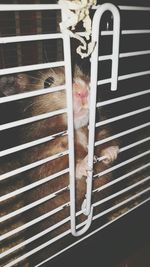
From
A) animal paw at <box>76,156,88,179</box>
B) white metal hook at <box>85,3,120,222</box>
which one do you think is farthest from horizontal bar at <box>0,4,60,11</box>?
animal paw at <box>76,156,88,179</box>

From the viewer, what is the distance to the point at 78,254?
63.6 inches

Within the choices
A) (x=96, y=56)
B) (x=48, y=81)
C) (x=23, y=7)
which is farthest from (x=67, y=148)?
(x=23, y=7)

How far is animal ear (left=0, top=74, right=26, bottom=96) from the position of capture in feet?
4.53

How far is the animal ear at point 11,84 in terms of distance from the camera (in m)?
1.38

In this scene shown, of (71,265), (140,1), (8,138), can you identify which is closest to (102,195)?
(71,265)

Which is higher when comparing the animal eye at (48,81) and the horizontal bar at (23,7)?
the horizontal bar at (23,7)

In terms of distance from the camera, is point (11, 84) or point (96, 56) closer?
point (96, 56)

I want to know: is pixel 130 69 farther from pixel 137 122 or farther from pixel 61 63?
pixel 61 63

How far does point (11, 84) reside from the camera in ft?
4.73

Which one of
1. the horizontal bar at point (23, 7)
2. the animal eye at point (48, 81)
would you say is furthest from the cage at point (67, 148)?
the horizontal bar at point (23, 7)

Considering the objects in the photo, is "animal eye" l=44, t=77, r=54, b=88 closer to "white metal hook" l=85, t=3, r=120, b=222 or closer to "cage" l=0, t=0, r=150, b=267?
"cage" l=0, t=0, r=150, b=267

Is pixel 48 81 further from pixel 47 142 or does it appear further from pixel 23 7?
pixel 23 7

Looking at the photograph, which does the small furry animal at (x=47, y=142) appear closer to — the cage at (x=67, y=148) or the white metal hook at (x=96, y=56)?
the cage at (x=67, y=148)

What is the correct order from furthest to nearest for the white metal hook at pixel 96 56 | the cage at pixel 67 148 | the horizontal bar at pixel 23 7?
the cage at pixel 67 148, the white metal hook at pixel 96 56, the horizontal bar at pixel 23 7
